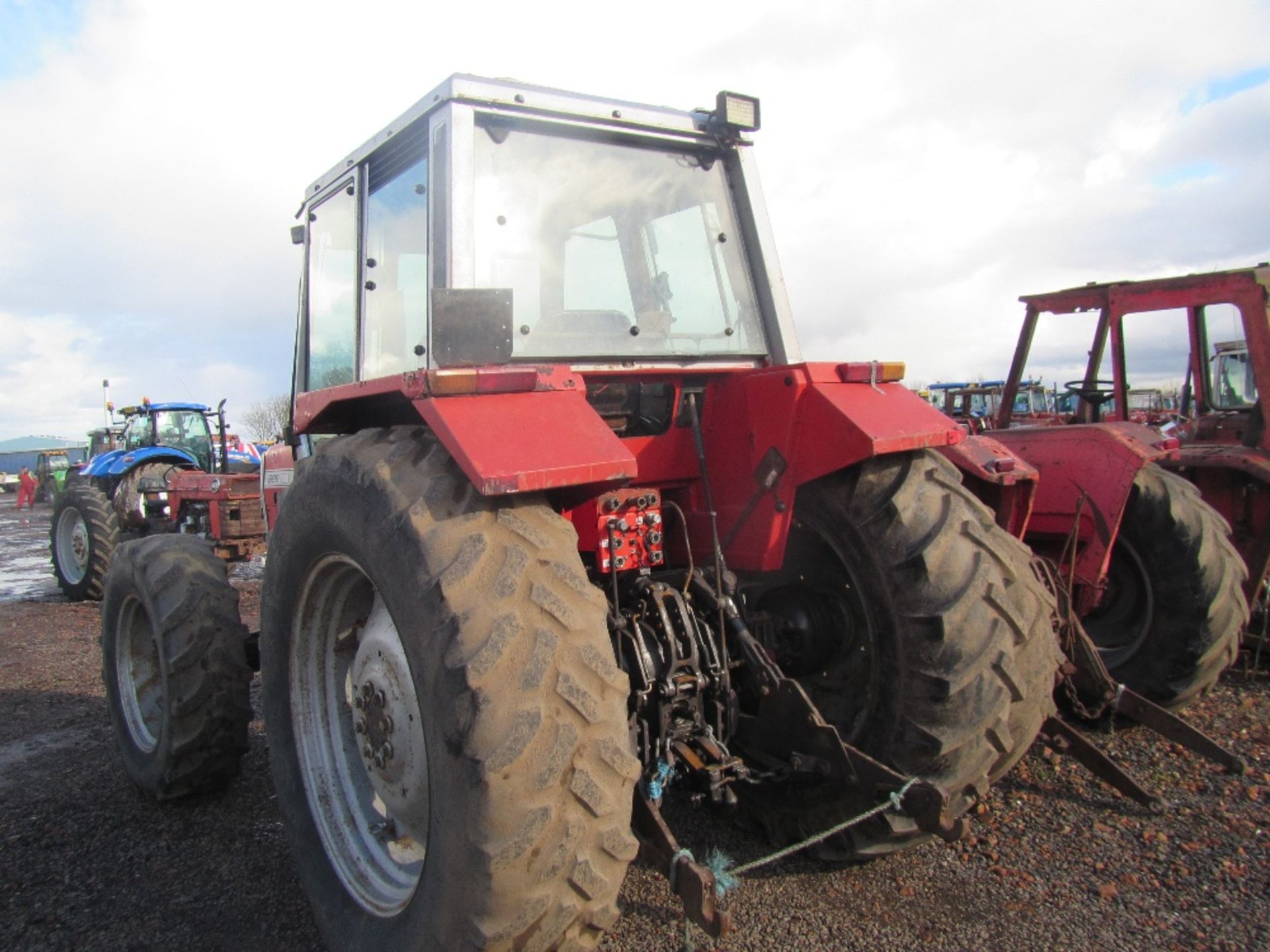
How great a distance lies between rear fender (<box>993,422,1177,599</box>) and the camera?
4.02 m

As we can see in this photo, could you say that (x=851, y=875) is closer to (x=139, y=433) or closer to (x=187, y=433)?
(x=187, y=433)

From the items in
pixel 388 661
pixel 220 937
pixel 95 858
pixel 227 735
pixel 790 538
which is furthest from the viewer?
pixel 227 735

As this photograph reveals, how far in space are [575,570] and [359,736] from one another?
3.21 feet

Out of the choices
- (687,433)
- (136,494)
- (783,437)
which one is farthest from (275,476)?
(136,494)

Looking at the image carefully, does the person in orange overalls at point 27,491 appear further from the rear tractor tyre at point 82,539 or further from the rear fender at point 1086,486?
the rear fender at point 1086,486

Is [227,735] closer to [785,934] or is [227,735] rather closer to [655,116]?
[785,934]

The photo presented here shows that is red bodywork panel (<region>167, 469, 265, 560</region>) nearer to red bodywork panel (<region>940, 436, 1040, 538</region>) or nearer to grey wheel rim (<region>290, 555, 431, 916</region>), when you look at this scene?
grey wheel rim (<region>290, 555, 431, 916</region>)

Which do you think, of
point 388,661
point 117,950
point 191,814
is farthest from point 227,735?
point 388,661

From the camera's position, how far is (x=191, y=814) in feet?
11.5

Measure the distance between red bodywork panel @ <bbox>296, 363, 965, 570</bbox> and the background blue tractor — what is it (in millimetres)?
6895

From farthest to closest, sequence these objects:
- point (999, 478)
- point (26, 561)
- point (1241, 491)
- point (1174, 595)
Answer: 1. point (26, 561)
2. point (1241, 491)
3. point (1174, 595)
4. point (999, 478)

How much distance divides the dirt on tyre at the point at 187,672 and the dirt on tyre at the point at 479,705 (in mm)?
1294

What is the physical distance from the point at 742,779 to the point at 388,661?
3.31 feet

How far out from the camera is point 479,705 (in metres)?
1.80
